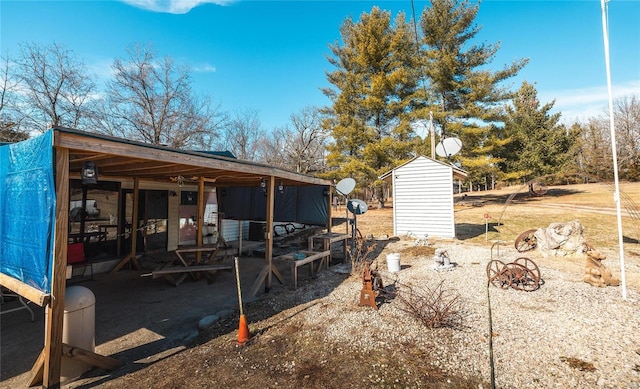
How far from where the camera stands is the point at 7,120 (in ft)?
37.4

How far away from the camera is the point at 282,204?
8.95 metres

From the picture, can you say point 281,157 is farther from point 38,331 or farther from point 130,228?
point 38,331

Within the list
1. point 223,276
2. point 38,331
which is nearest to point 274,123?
point 223,276

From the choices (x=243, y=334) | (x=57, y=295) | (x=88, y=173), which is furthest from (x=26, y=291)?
(x=243, y=334)

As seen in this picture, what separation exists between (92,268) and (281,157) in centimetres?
2156

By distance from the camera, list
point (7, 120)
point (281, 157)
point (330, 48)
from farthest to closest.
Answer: point (281, 157)
point (330, 48)
point (7, 120)

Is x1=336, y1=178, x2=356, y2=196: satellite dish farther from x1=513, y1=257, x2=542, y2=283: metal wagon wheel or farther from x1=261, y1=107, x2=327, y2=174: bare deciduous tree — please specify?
x1=261, y1=107, x2=327, y2=174: bare deciduous tree

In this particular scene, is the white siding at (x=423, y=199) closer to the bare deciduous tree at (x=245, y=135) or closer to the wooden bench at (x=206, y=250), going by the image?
the wooden bench at (x=206, y=250)

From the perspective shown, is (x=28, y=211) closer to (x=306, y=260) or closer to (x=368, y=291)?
(x=306, y=260)

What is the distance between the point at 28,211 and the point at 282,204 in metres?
6.28

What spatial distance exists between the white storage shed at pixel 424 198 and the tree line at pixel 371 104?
18.6ft

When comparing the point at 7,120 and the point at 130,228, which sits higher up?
the point at 7,120

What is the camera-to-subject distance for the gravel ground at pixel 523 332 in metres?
2.79

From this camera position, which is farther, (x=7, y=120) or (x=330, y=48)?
(x=330, y=48)
